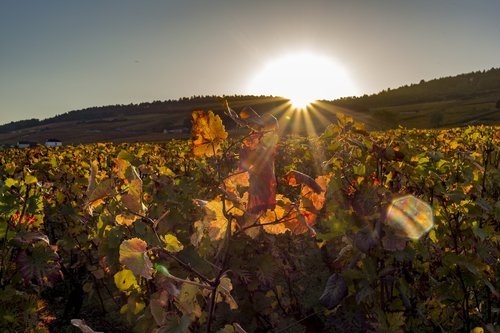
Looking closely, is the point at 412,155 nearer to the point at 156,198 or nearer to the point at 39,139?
the point at 156,198

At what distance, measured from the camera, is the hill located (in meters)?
83.0

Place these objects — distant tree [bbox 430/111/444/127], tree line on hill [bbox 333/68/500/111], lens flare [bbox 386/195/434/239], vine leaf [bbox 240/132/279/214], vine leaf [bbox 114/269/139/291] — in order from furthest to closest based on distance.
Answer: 1. tree line on hill [bbox 333/68/500/111]
2. distant tree [bbox 430/111/444/127]
3. vine leaf [bbox 114/269/139/291]
4. lens flare [bbox 386/195/434/239]
5. vine leaf [bbox 240/132/279/214]

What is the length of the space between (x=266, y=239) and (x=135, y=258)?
2.57 meters

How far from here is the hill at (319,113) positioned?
83.0 m

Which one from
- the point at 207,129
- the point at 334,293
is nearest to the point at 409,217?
the point at 334,293

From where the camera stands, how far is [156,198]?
12.9ft

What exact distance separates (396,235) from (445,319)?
5.24ft

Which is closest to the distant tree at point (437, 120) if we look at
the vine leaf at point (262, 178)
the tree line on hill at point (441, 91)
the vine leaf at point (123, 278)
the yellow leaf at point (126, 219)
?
the tree line on hill at point (441, 91)

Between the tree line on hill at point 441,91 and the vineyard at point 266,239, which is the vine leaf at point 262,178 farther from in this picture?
the tree line on hill at point 441,91

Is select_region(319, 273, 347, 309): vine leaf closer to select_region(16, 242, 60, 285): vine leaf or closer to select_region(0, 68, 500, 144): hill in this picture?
select_region(16, 242, 60, 285): vine leaf

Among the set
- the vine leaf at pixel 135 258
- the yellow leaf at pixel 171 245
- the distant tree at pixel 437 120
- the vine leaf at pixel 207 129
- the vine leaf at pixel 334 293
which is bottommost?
the distant tree at pixel 437 120

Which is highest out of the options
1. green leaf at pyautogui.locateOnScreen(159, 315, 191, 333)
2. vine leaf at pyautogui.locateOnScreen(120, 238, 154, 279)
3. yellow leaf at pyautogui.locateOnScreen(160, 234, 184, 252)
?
vine leaf at pyautogui.locateOnScreen(120, 238, 154, 279)

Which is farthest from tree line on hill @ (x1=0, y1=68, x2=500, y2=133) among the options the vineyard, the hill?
the vineyard

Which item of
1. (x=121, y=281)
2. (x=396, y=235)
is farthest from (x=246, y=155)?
(x=121, y=281)
